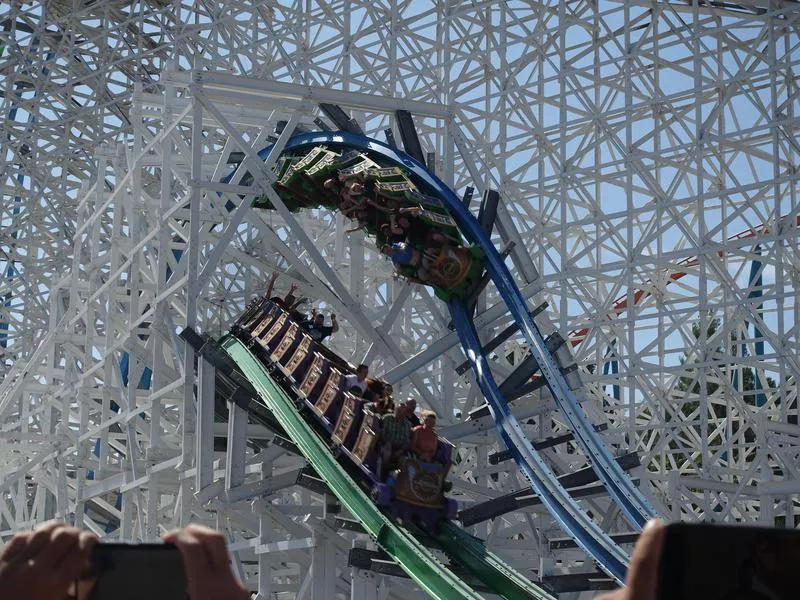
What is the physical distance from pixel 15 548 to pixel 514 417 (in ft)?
29.9

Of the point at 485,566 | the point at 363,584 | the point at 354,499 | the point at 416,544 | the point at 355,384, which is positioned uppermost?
the point at 355,384

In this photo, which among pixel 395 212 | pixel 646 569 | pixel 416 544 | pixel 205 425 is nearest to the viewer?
pixel 646 569

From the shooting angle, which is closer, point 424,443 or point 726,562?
point 726,562

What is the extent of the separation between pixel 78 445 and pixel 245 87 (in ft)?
14.1

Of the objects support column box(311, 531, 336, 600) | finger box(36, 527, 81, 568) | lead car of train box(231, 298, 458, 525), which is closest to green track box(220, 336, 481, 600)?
lead car of train box(231, 298, 458, 525)

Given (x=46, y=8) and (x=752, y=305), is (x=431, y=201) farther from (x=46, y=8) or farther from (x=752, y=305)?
(x=46, y=8)

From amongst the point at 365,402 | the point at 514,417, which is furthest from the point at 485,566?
the point at 514,417

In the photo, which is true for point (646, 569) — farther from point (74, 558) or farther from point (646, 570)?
point (74, 558)

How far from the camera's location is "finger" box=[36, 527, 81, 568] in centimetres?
228

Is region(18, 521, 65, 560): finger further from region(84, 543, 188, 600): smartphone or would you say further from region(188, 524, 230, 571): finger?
region(188, 524, 230, 571): finger

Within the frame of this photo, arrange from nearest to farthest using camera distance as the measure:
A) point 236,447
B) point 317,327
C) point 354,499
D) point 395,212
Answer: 1. point 354,499
2. point 236,447
3. point 395,212
4. point 317,327

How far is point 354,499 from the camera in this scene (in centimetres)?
976

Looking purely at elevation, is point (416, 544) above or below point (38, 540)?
below

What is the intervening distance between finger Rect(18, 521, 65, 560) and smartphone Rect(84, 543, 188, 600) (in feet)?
0.25
